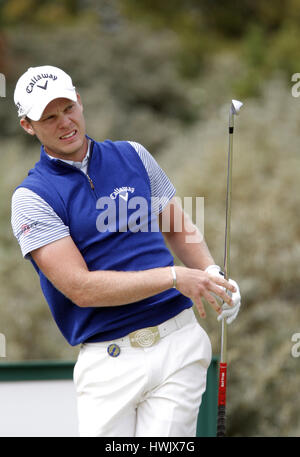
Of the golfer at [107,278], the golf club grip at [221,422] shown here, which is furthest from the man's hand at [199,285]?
the golf club grip at [221,422]

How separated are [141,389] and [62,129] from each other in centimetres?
86

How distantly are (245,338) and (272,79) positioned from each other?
445cm

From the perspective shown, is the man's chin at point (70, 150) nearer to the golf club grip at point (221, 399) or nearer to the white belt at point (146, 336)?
Answer: the white belt at point (146, 336)

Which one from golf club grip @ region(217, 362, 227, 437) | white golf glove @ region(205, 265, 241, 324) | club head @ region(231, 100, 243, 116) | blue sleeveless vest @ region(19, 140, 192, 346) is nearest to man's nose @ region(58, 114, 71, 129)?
blue sleeveless vest @ region(19, 140, 192, 346)

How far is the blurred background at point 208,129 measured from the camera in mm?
4773

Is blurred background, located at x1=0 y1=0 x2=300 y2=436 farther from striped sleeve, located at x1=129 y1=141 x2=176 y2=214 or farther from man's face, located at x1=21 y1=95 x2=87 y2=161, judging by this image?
man's face, located at x1=21 y1=95 x2=87 y2=161

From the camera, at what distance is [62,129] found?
7.24ft

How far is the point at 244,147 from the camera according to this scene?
603 cm

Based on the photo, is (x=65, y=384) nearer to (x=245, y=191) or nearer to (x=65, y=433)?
(x=65, y=433)

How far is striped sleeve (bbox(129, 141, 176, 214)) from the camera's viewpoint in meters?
2.37

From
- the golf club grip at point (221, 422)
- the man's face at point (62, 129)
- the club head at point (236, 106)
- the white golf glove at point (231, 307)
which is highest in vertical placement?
the club head at point (236, 106)

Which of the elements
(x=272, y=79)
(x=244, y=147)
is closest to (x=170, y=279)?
(x=244, y=147)

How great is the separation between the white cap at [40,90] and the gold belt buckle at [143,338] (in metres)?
0.75

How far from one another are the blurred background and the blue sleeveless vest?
99.5 inches
